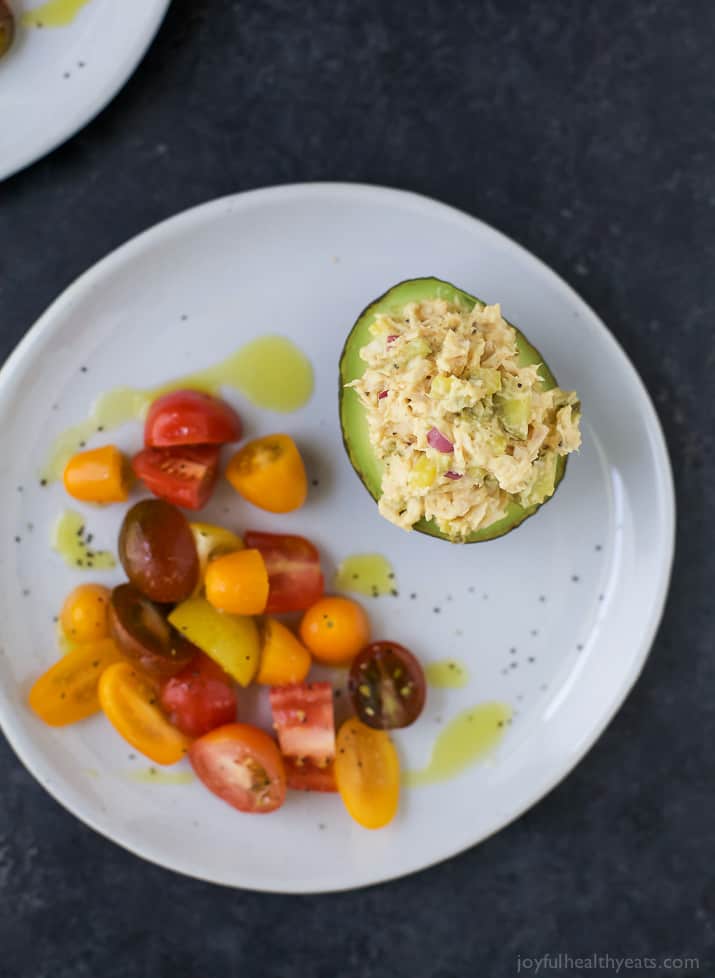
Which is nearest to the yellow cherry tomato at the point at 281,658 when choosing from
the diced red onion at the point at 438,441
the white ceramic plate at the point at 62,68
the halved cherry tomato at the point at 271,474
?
the halved cherry tomato at the point at 271,474

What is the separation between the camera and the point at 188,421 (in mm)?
1517

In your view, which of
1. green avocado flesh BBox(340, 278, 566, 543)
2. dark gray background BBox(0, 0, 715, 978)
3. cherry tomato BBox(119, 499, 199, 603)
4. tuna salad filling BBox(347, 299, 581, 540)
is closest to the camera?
tuna salad filling BBox(347, 299, 581, 540)

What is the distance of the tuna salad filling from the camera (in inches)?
49.5

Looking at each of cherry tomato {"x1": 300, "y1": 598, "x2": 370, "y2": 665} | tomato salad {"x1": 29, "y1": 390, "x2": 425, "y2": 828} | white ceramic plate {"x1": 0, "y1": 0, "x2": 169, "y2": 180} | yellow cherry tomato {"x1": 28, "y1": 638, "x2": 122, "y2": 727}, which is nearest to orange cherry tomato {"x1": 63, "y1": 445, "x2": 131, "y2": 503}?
tomato salad {"x1": 29, "y1": 390, "x2": 425, "y2": 828}

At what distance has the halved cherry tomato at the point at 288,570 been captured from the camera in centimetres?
157

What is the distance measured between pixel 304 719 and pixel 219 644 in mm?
200

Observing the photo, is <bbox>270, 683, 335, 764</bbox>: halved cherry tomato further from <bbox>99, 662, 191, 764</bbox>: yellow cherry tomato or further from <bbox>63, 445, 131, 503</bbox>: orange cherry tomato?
<bbox>63, 445, 131, 503</bbox>: orange cherry tomato

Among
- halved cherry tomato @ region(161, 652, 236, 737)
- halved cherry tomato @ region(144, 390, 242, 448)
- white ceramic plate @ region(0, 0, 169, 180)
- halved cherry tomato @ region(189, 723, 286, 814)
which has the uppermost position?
white ceramic plate @ region(0, 0, 169, 180)

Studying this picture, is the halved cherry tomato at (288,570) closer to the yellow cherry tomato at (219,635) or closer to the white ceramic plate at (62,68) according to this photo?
the yellow cherry tomato at (219,635)

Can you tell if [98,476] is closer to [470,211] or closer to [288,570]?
[288,570]

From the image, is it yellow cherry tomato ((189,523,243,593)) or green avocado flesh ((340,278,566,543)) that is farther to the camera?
yellow cherry tomato ((189,523,243,593))

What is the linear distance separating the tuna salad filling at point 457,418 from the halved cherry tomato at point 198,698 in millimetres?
482

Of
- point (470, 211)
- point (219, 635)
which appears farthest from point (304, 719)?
point (470, 211)

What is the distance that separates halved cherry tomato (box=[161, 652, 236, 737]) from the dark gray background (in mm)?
309
